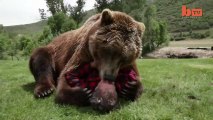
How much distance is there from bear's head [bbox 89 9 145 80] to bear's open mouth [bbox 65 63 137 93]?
31 cm

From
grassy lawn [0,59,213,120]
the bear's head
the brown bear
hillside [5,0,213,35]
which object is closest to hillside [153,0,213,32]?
hillside [5,0,213,35]

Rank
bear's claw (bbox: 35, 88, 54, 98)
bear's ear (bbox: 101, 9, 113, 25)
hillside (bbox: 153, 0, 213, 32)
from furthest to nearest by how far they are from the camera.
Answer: hillside (bbox: 153, 0, 213, 32)
bear's claw (bbox: 35, 88, 54, 98)
bear's ear (bbox: 101, 9, 113, 25)

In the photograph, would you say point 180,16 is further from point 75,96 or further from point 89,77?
point 75,96

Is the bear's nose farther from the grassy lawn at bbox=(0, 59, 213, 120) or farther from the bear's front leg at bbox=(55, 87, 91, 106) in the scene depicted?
the bear's front leg at bbox=(55, 87, 91, 106)

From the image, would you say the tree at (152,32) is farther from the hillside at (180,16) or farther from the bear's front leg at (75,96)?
the bear's front leg at (75,96)

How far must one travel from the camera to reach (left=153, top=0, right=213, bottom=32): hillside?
90.6 meters

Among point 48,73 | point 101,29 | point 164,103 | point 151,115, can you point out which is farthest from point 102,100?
point 48,73

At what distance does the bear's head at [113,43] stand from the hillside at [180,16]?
8656 centimetres

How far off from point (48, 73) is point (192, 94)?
2.66 meters

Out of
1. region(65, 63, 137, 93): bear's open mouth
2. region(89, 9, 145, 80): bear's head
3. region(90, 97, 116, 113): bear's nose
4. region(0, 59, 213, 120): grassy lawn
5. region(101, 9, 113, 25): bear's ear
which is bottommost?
region(0, 59, 213, 120): grassy lawn

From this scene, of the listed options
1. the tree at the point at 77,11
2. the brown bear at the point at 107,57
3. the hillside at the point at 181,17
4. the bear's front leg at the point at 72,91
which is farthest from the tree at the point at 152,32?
the bear's front leg at the point at 72,91

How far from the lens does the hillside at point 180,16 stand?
297 ft

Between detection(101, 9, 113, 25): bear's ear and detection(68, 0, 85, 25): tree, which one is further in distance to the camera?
detection(68, 0, 85, 25): tree
